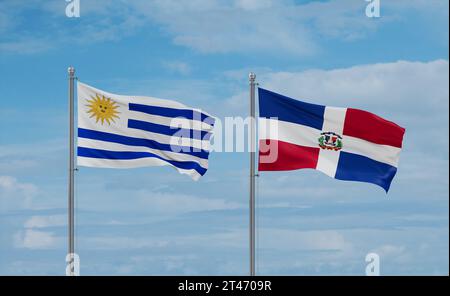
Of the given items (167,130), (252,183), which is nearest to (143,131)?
(167,130)

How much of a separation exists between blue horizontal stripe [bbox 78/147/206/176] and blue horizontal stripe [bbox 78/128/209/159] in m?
0.25

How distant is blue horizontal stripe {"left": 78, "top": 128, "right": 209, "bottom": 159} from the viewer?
21.7 meters

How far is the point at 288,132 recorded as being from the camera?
21781 mm

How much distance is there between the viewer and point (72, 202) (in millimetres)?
21484

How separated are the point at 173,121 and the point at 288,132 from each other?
3.22 m

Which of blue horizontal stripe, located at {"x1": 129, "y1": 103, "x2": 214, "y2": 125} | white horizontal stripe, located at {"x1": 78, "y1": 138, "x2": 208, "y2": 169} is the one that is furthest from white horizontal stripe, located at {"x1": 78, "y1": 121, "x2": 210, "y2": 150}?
blue horizontal stripe, located at {"x1": 129, "y1": 103, "x2": 214, "y2": 125}

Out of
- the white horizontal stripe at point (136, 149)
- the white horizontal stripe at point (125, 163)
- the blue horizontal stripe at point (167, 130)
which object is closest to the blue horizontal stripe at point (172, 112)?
the blue horizontal stripe at point (167, 130)

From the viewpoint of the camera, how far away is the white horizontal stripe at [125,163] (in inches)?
848

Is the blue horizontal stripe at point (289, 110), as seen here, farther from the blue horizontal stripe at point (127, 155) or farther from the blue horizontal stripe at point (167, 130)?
the blue horizontal stripe at point (127, 155)

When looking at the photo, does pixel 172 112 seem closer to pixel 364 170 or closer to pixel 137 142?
pixel 137 142
